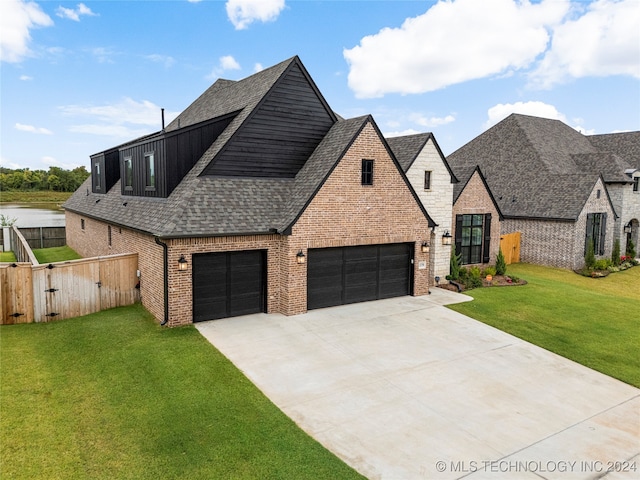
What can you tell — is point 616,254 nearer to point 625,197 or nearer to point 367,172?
point 625,197

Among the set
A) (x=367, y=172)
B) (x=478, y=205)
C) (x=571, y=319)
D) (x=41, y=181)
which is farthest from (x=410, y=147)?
(x=41, y=181)

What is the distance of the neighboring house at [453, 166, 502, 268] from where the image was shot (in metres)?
19.8

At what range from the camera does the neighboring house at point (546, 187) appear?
24375mm

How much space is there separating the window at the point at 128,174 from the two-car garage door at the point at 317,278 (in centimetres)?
733

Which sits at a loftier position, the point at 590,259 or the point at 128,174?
the point at 128,174

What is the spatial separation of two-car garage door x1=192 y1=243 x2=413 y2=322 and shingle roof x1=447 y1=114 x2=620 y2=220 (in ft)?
27.1

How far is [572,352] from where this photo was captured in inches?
427

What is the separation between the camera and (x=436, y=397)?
8.26 m

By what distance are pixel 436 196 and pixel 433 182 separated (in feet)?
1.99

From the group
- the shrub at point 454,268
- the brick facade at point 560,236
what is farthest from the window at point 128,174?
the brick facade at point 560,236

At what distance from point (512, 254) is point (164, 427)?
23.6m

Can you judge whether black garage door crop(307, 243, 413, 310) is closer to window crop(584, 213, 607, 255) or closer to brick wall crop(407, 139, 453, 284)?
brick wall crop(407, 139, 453, 284)

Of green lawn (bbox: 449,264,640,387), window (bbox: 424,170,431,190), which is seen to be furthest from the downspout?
window (bbox: 424,170,431,190)

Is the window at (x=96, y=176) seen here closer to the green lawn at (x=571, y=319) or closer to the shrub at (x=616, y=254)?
the green lawn at (x=571, y=319)
